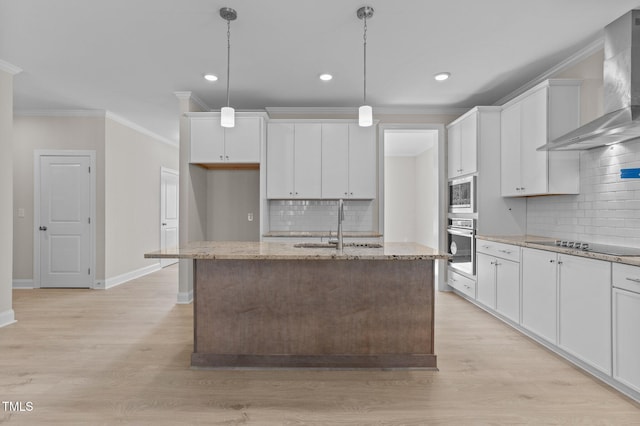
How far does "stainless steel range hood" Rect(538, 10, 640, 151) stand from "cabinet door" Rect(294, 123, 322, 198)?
2756mm

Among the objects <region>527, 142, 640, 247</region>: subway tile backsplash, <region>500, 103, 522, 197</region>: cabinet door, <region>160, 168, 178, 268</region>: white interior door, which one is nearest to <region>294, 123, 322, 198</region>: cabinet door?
<region>500, 103, 522, 197</region>: cabinet door

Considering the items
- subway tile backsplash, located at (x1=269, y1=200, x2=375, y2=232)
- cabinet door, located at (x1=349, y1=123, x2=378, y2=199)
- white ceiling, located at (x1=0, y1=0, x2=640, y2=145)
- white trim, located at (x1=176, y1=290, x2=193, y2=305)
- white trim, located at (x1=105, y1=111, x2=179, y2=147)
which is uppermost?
white ceiling, located at (x1=0, y1=0, x2=640, y2=145)

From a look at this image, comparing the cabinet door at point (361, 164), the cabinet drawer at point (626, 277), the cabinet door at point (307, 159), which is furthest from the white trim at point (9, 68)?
the cabinet drawer at point (626, 277)

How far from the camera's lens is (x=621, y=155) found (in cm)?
279

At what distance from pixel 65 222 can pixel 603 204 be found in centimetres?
667

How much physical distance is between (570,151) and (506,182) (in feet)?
2.52

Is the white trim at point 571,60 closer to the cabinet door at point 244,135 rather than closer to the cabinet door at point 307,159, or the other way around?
the cabinet door at point 307,159

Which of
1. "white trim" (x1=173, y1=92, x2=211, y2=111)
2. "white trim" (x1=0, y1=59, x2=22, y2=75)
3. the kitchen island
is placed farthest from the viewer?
"white trim" (x1=173, y1=92, x2=211, y2=111)

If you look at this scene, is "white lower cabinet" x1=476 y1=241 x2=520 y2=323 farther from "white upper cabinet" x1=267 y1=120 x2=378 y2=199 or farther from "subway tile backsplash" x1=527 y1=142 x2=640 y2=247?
"white upper cabinet" x1=267 y1=120 x2=378 y2=199

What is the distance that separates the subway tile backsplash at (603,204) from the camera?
2695 millimetres

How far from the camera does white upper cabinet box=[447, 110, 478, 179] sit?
414 centimetres

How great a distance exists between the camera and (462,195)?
4441 mm

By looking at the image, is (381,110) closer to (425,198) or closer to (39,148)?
(425,198)

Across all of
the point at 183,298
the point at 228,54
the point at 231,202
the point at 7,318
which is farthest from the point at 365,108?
the point at 7,318
